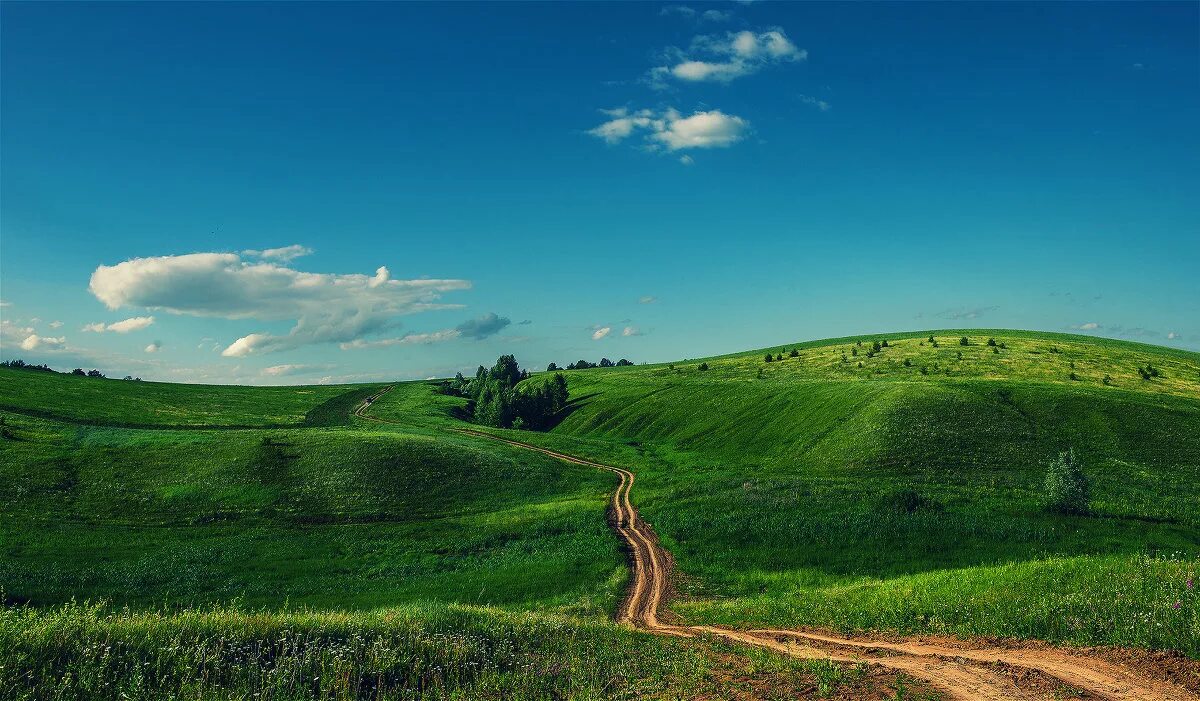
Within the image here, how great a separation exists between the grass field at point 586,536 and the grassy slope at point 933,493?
222 millimetres

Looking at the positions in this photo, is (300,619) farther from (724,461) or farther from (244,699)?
(724,461)

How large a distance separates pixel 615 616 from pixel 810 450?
46.4 m

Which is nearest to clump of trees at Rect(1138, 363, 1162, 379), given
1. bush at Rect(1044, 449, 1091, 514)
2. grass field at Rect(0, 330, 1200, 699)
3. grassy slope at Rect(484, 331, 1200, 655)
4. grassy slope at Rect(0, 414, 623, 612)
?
grass field at Rect(0, 330, 1200, 699)

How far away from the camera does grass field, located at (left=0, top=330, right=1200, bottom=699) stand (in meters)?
12.9

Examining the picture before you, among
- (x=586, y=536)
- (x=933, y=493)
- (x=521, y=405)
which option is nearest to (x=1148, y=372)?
(x=933, y=493)

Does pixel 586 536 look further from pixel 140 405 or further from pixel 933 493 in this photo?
pixel 140 405

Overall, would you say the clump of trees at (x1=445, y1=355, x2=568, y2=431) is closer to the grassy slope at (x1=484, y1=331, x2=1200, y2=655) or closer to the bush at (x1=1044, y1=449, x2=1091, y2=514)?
the grassy slope at (x1=484, y1=331, x2=1200, y2=655)

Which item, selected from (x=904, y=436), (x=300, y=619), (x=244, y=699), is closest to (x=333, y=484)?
(x=300, y=619)

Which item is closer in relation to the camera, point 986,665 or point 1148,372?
point 986,665

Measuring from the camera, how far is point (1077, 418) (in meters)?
64.0

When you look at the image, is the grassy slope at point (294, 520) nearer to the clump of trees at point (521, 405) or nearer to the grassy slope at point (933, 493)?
the grassy slope at point (933, 493)

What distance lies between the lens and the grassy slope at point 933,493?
17984 mm

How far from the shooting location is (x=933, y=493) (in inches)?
1715

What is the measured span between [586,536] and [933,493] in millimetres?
25606
